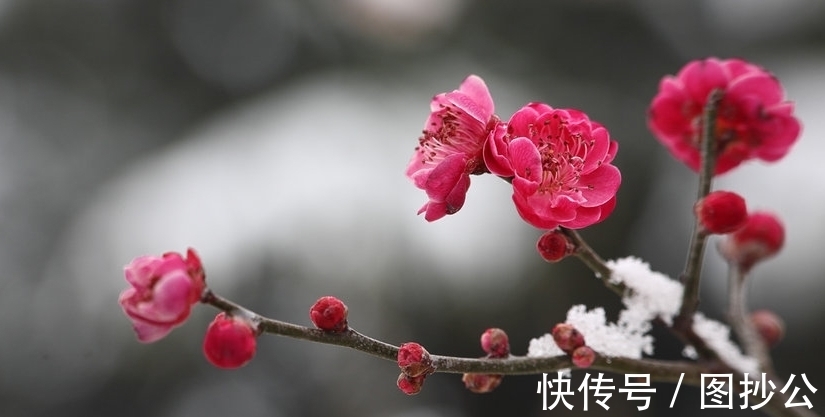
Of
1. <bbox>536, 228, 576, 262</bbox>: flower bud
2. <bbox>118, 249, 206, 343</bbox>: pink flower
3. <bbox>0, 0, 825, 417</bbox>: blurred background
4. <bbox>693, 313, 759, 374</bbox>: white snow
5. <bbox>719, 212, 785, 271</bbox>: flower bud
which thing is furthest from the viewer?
<bbox>0, 0, 825, 417</bbox>: blurred background

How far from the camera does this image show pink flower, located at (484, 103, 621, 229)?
53 cm

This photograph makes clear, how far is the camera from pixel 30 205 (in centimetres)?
225

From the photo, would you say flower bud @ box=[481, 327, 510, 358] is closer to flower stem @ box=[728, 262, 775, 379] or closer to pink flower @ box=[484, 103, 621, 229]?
pink flower @ box=[484, 103, 621, 229]

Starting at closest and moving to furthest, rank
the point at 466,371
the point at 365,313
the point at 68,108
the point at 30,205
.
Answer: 1. the point at 466,371
2. the point at 365,313
3. the point at 30,205
4. the point at 68,108

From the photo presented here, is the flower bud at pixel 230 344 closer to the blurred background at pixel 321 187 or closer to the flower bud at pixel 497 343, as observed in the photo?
the flower bud at pixel 497 343

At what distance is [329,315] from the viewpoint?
0.50m

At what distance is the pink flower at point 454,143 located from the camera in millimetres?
532

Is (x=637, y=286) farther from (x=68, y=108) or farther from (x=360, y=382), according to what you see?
(x=68, y=108)

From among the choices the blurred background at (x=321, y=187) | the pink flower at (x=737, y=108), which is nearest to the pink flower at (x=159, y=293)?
the pink flower at (x=737, y=108)

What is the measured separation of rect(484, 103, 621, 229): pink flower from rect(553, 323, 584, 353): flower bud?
73mm

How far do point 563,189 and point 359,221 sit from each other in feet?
4.81

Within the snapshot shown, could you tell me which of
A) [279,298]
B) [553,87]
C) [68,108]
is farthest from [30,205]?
[553,87]

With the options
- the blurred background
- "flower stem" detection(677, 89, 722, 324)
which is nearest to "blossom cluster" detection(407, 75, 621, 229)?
"flower stem" detection(677, 89, 722, 324)

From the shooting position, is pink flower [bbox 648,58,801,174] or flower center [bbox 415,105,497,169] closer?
flower center [bbox 415,105,497,169]
